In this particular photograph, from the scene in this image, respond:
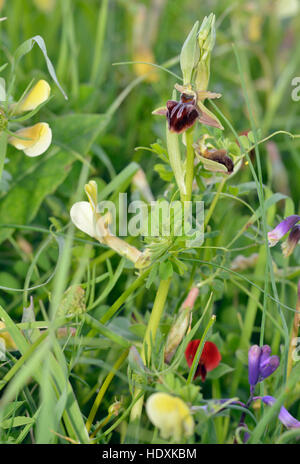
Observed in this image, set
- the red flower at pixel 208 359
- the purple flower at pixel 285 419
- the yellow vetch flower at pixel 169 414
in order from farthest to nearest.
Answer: the red flower at pixel 208 359 → the purple flower at pixel 285 419 → the yellow vetch flower at pixel 169 414

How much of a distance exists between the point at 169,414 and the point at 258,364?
0.19 m

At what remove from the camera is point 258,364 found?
2.28ft

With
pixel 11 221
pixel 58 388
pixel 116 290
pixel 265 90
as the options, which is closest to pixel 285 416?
pixel 58 388

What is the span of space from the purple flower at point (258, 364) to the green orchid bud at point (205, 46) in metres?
0.35

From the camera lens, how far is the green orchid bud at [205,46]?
0.67 metres

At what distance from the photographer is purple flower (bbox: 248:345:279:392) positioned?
27.2 inches

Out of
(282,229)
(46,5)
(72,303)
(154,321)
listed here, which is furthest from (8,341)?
(46,5)

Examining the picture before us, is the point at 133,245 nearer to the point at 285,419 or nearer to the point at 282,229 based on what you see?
the point at 282,229

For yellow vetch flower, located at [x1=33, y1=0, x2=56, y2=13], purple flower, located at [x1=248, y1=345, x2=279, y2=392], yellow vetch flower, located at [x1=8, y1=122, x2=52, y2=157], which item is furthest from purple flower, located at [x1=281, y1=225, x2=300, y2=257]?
yellow vetch flower, located at [x1=33, y1=0, x2=56, y2=13]

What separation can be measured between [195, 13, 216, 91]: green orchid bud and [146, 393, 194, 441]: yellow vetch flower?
1.30 feet

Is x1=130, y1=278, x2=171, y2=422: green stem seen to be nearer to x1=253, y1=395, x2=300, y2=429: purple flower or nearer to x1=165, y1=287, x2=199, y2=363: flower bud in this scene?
x1=165, y1=287, x2=199, y2=363: flower bud

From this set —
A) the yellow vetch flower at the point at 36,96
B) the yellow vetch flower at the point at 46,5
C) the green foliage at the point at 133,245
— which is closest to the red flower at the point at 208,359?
the green foliage at the point at 133,245

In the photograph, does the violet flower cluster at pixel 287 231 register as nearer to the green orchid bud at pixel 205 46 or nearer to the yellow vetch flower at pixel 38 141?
the green orchid bud at pixel 205 46

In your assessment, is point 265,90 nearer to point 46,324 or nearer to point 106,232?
point 106,232
